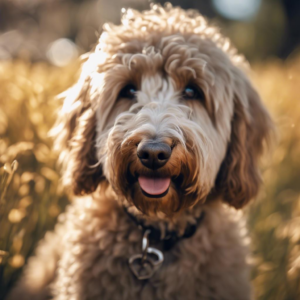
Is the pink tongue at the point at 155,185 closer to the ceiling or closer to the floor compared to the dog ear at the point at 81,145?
closer to the floor

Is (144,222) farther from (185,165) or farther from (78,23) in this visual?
(78,23)

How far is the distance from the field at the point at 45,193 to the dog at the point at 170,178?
335 millimetres

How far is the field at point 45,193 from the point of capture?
241 centimetres

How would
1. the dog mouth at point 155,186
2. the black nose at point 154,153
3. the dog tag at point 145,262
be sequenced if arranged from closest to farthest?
the black nose at point 154,153
the dog mouth at point 155,186
the dog tag at point 145,262

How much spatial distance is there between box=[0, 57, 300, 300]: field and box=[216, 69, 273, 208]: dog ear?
36 cm

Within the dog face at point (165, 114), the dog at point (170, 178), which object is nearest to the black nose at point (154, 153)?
the dog face at point (165, 114)

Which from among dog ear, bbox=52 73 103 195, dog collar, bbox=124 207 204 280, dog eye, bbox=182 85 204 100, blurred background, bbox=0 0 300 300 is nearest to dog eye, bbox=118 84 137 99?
dog ear, bbox=52 73 103 195

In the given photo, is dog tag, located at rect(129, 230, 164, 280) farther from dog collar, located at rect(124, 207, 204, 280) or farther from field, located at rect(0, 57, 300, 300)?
field, located at rect(0, 57, 300, 300)

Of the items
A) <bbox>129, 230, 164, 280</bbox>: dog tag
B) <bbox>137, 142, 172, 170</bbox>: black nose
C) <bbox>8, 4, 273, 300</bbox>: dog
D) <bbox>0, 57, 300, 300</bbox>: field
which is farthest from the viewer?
<bbox>0, 57, 300, 300</bbox>: field

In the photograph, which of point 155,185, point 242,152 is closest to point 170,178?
point 155,185

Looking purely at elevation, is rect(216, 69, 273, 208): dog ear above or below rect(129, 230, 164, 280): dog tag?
above

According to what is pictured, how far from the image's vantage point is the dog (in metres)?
2.19

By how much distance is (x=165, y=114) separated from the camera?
2092mm

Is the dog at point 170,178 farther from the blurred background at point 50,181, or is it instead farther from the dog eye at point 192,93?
the blurred background at point 50,181
